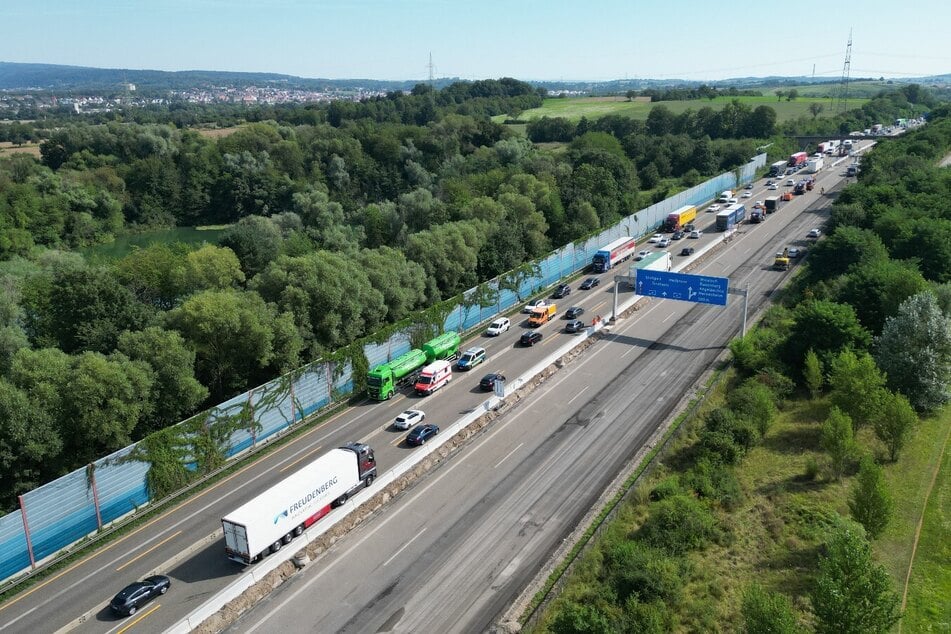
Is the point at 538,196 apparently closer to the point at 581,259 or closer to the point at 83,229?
the point at 581,259

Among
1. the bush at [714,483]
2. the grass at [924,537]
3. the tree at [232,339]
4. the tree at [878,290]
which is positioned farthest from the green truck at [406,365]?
the tree at [878,290]

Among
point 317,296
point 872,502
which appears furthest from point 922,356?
point 317,296

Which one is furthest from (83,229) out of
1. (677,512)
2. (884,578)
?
(884,578)

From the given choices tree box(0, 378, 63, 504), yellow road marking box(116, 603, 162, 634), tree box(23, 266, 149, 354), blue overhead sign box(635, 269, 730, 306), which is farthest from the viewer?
blue overhead sign box(635, 269, 730, 306)

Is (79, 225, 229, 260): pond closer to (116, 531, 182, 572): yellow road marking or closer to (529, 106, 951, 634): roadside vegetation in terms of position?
(116, 531, 182, 572): yellow road marking

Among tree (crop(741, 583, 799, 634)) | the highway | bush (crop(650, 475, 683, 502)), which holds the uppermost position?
tree (crop(741, 583, 799, 634))

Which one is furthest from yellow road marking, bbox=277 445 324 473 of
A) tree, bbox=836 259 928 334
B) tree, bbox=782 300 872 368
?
tree, bbox=836 259 928 334
